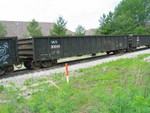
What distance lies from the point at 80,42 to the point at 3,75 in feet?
26.5

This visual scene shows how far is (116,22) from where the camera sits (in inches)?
1695

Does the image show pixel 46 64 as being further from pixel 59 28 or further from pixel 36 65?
pixel 59 28

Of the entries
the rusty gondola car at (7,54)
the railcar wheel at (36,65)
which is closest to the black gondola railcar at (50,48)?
the railcar wheel at (36,65)

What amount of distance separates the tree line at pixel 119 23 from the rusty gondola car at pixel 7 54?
68.1 ft

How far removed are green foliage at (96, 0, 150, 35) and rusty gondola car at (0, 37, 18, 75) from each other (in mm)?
29596

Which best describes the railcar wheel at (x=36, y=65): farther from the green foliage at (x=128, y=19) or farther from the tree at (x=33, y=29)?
the green foliage at (x=128, y=19)

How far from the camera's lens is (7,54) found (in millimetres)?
10789

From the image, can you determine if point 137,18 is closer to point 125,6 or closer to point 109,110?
point 125,6

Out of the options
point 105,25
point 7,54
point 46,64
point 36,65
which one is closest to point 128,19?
point 105,25

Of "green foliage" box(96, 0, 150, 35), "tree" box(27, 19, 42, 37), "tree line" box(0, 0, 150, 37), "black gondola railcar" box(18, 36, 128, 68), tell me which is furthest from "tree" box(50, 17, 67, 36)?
"black gondola railcar" box(18, 36, 128, 68)

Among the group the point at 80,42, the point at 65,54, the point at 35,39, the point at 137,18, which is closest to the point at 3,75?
the point at 35,39

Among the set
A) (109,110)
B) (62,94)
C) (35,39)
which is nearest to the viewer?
(109,110)

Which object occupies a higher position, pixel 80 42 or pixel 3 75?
pixel 80 42

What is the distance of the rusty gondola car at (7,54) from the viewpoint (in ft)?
34.5
